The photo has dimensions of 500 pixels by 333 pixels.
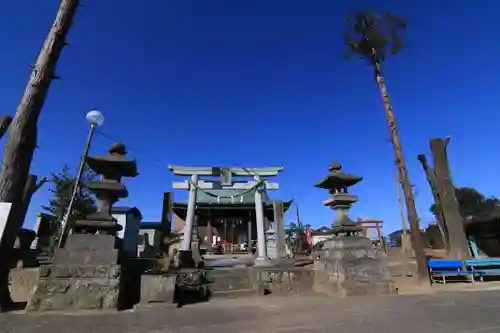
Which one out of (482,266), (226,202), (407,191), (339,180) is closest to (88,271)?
(339,180)

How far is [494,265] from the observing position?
968cm

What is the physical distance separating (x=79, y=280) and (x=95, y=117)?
5967 mm

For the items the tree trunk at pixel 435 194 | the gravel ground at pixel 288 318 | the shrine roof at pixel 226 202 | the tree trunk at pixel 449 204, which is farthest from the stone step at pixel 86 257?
the tree trunk at pixel 435 194

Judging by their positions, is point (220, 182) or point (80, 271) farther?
point (220, 182)

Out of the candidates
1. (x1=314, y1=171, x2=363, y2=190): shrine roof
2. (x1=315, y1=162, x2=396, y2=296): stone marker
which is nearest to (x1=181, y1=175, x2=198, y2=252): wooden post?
(x1=315, y1=162, x2=396, y2=296): stone marker

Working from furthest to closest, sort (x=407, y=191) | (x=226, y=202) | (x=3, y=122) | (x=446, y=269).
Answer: (x=226, y=202), (x=407, y=191), (x=446, y=269), (x=3, y=122)

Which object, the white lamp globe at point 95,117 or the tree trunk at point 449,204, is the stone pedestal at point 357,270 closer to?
the tree trunk at point 449,204

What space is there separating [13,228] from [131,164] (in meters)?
2.86

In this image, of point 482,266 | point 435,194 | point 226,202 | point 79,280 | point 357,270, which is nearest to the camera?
point 79,280

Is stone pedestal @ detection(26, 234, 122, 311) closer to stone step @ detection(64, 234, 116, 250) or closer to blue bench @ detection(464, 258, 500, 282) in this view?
stone step @ detection(64, 234, 116, 250)

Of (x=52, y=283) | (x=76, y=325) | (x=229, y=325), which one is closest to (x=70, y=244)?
(x=52, y=283)

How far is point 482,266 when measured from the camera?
9.67 m

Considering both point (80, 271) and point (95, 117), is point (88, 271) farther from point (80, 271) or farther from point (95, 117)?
point (95, 117)

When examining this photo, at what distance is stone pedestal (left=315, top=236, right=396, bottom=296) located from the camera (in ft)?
22.8
